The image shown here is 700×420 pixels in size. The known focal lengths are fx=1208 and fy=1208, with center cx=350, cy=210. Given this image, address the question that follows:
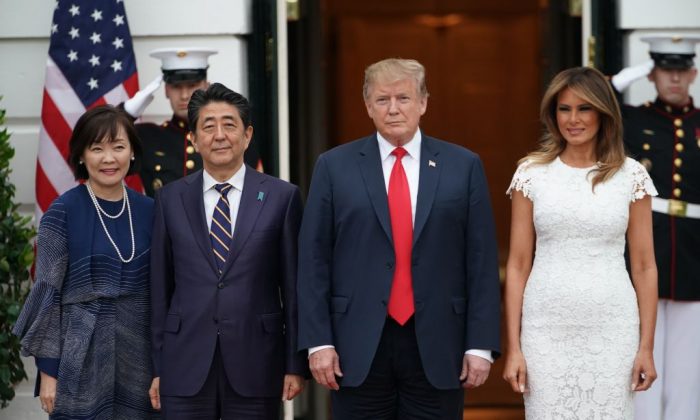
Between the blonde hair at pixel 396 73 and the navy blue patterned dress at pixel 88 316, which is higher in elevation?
the blonde hair at pixel 396 73

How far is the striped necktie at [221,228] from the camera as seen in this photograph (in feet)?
13.6

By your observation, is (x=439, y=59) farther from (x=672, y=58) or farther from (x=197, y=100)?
(x=197, y=100)

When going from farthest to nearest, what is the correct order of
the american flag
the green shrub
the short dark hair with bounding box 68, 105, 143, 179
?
1. the american flag
2. the green shrub
3. the short dark hair with bounding box 68, 105, 143, 179

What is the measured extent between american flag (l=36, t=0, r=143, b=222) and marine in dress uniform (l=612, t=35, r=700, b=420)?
2399 mm

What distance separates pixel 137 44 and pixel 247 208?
2.29 metres

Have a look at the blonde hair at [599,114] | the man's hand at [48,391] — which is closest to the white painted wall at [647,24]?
the blonde hair at [599,114]

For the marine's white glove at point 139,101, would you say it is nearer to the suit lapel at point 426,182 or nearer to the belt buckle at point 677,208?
the suit lapel at point 426,182

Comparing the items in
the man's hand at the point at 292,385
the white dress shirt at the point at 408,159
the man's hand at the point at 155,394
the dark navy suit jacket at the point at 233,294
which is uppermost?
the white dress shirt at the point at 408,159

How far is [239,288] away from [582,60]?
2.90 m

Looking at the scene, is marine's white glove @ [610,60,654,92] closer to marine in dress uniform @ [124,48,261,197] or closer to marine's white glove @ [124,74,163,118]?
marine in dress uniform @ [124,48,261,197]

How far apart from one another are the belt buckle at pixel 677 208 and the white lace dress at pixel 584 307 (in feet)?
5.19

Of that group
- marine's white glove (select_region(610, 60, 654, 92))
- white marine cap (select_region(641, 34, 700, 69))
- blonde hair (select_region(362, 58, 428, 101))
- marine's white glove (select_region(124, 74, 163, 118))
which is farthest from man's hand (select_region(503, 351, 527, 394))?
marine's white glove (select_region(124, 74, 163, 118))

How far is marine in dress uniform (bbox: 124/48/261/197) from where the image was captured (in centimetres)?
547

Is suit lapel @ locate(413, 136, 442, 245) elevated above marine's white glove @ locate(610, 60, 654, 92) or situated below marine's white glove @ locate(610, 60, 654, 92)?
below
